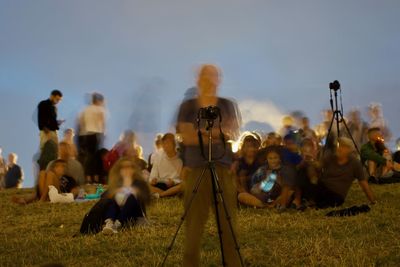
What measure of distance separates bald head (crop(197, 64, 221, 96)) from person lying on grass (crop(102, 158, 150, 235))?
3.91 m

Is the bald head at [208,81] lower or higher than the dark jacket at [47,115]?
lower

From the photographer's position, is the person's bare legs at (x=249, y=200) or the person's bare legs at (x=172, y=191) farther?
the person's bare legs at (x=172, y=191)

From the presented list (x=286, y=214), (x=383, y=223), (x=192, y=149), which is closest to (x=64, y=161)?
(x=286, y=214)

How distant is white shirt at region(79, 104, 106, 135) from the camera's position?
15.4m

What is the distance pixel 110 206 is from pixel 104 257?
2.00m

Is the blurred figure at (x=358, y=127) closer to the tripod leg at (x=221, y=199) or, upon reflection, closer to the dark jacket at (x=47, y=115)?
the dark jacket at (x=47, y=115)

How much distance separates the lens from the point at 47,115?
1508 centimetres

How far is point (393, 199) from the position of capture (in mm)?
10820

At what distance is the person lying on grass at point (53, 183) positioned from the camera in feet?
42.2

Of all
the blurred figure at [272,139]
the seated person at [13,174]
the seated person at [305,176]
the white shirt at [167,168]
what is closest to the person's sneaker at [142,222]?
the seated person at [305,176]

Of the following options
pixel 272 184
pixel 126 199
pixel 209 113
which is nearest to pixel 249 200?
pixel 272 184

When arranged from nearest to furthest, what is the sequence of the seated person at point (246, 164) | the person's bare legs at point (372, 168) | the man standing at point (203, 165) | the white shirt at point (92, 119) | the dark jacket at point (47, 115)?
the man standing at point (203, 165) < the seated person at point (246, 164) < the person's bare legs at point (372, 168) < the dark jacket at point (47, 115) < the white shirt at point (92, 119)

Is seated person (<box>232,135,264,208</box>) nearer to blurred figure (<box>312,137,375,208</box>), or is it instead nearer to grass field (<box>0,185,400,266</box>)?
grass field (<box>0,185,400,266</box>)

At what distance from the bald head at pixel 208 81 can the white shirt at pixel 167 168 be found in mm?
7748
